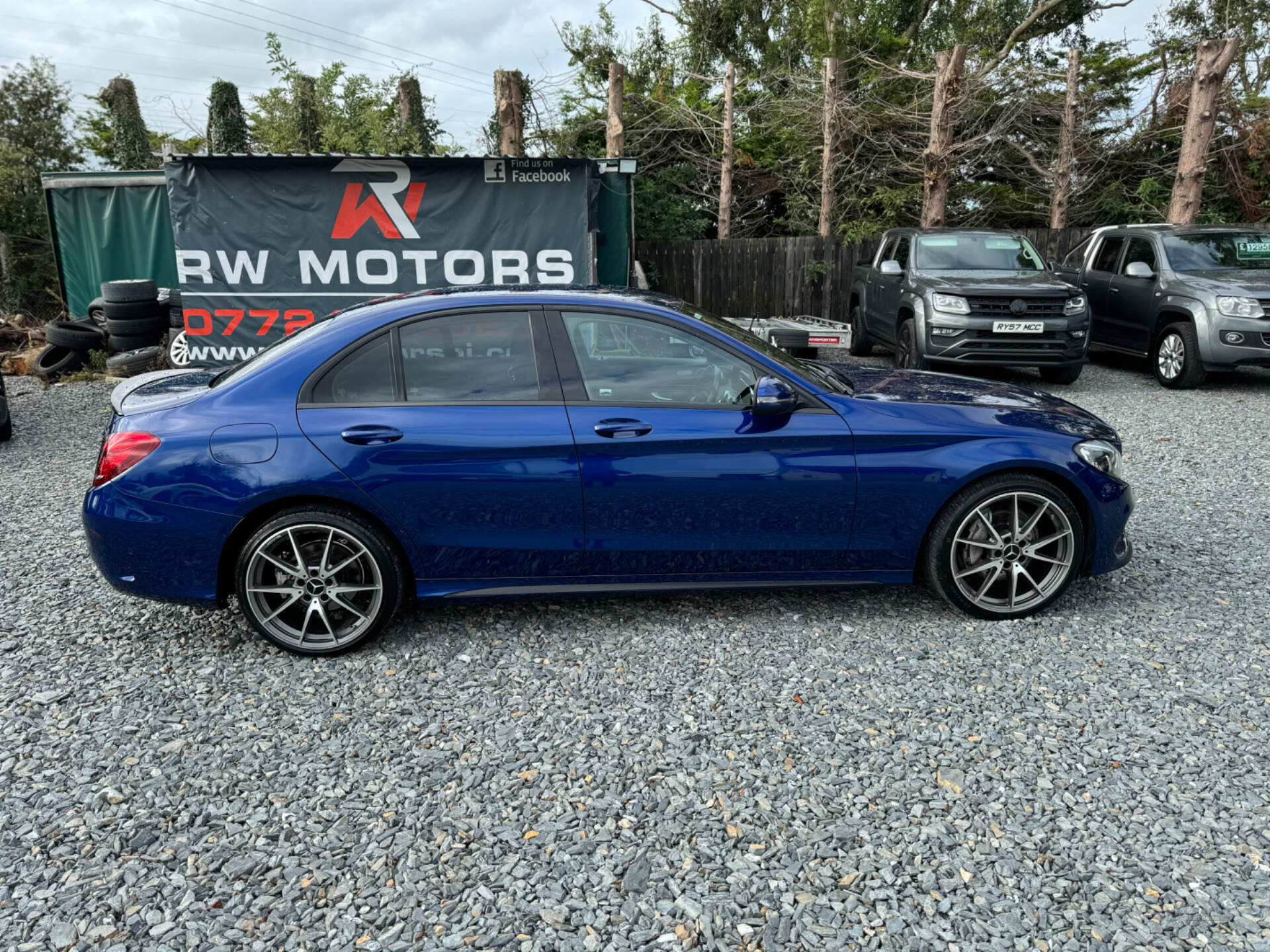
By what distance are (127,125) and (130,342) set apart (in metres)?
9.21

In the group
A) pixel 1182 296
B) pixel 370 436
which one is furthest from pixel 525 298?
pixel 1182 296

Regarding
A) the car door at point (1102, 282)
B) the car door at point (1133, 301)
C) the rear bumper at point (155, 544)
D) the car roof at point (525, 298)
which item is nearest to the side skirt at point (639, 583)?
the rear bumper at point (155, 544)

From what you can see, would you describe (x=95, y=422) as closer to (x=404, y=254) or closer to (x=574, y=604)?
(x=404, y=254)

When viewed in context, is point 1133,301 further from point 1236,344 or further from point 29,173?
point 29,173

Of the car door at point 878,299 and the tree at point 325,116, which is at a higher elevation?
the tree at point 325,116

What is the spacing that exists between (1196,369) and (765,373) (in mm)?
8726

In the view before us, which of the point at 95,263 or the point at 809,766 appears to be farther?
the point at 95,263

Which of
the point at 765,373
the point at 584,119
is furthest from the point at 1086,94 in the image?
the point at 765,373

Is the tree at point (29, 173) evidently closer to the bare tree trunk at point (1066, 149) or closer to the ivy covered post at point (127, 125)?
the ivy covered post at point (127, 125)

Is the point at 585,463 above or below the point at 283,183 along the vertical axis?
below

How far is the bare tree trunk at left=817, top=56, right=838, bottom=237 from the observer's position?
1606cm

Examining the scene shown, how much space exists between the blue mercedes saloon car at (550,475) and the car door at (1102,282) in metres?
9.10

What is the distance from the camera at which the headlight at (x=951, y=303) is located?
10305 mm

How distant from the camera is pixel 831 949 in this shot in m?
2.35
